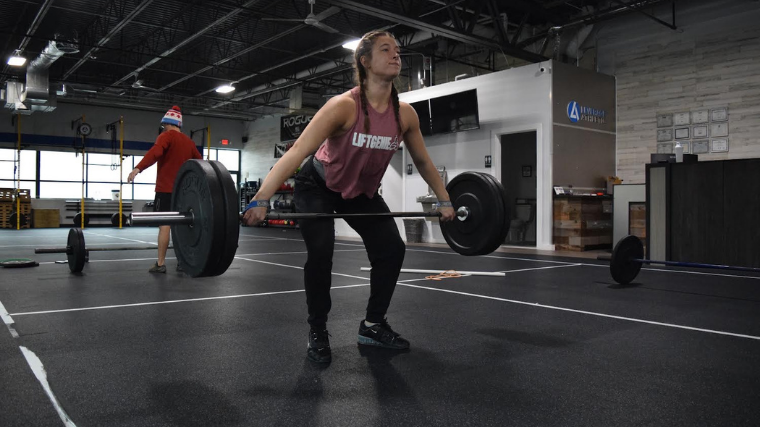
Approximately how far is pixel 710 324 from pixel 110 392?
94.4 inches

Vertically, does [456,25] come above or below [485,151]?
above

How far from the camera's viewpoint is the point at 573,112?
7.30 metres

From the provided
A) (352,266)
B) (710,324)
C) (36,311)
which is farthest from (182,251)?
(352,266)

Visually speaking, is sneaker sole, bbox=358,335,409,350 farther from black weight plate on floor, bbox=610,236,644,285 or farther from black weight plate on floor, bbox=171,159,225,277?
black weight plate on floor, bbox=610,236,644,285

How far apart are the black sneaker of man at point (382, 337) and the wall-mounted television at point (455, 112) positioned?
597 cm

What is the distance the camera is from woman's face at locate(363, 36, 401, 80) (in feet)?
6.22

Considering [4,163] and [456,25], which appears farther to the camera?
[4,163]

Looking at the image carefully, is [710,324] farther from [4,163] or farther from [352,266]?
[4,163]

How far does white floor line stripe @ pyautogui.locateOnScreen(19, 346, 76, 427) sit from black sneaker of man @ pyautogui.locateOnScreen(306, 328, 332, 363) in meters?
0.73

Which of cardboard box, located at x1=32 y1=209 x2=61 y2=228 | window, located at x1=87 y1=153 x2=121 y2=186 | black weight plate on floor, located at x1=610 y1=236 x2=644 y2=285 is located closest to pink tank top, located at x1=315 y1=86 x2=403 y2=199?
black weight plate on floor, located at x1=610 y1=236 x2=644 y2=285

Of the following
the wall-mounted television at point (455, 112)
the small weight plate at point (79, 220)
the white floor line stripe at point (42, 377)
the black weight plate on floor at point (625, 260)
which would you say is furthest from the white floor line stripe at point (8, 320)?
the small weight plate at point (79, 220)

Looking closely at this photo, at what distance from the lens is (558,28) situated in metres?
7.93

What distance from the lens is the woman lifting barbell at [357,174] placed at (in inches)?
71.9

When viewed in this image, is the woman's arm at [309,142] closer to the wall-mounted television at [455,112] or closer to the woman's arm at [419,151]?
the woman's arm at [419,151]
